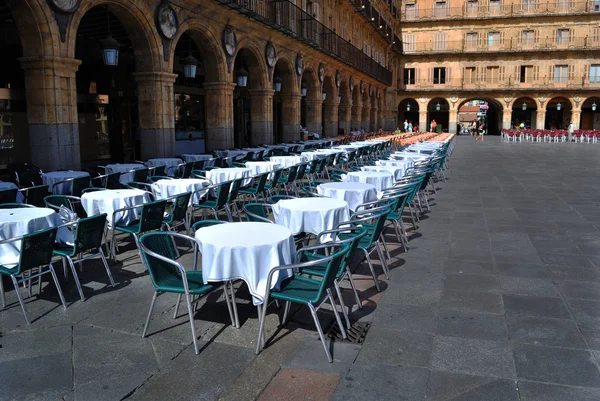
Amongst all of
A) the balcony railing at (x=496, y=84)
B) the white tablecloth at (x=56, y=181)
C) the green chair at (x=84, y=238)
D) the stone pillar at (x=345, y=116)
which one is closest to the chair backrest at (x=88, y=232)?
the green chair at (x=84, y=238)

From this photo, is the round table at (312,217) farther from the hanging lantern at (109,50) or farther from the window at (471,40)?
the window at (471,40)

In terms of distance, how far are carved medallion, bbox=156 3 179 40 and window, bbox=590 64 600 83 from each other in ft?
133

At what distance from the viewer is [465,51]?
147 ft

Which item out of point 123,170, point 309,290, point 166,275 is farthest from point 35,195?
point 309,290

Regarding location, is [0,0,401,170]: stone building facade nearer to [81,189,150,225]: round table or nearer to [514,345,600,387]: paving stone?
[81,189,150,225]: round table

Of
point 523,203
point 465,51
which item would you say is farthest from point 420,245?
point 465,51

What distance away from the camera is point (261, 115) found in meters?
17.9

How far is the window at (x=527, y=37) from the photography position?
143 ft

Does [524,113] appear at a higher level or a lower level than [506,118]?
higher

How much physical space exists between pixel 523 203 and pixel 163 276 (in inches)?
321

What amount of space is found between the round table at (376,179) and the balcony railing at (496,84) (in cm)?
4028

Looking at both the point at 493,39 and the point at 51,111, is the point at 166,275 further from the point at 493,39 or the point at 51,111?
the point at 493,39

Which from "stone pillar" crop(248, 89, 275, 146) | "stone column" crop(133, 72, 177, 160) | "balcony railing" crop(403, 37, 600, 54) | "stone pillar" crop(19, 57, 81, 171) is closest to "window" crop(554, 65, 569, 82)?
"balcony railing" crop(403, 37, 600, 54)

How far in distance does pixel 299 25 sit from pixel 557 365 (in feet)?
61.6
